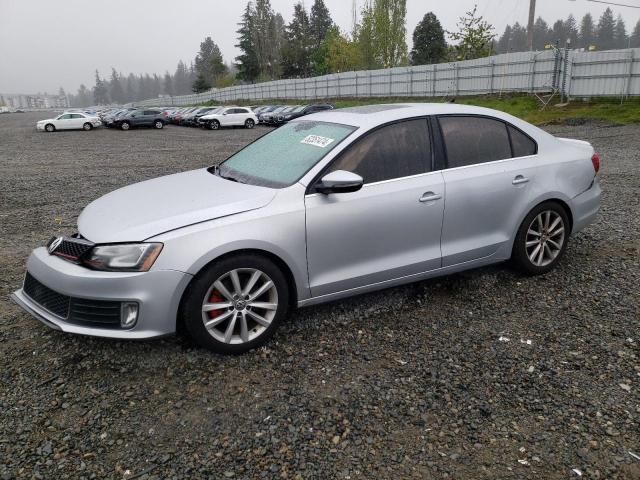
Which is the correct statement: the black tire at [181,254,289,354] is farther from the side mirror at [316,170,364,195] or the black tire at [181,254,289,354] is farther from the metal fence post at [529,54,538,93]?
the metal fence post at [529,54,538,93]

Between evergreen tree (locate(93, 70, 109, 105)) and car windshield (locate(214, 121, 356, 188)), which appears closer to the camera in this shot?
car windshield (locate(214, 121, 356, 188))

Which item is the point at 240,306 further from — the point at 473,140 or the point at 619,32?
the point at 619,32

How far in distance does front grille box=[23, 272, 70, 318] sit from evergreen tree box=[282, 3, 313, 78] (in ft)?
251

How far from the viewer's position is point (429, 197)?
12.7 ft

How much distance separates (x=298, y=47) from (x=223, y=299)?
79.1 m

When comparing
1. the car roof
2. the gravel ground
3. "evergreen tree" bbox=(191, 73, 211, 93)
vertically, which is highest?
"evergreen tree" bbox=(191, 73, 211, 93)

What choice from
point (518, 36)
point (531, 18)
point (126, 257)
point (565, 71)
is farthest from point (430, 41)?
point (518, 36)

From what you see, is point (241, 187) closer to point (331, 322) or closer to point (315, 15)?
point (331, 322)

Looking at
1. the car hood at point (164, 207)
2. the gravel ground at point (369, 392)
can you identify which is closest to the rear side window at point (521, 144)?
the gravel ground at point (369, 392)

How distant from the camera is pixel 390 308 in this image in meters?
4.13

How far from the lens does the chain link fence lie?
22.3 meters

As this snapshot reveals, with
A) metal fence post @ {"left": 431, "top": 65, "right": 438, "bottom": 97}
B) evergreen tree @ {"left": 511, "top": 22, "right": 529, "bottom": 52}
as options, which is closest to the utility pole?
metal fence post @ {"left": 431, "top": 65, "right": 438, "bottom": 97}

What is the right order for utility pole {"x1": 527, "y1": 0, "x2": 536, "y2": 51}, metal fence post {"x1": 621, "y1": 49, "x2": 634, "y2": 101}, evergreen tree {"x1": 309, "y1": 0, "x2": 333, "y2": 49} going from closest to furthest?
1. metal fence post {"x1": 621, "y1": 49, "x2": 634, "y2": 101}
2. utility pole {"x1": 527, "y1": 0, "x2": 536, "y2": 51}
3. evergreen tree {"x1": 309, "y1": 0, "x2": 333, "y2": 49}

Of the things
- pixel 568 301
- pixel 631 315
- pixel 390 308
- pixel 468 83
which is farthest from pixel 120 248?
pixel 468 83
